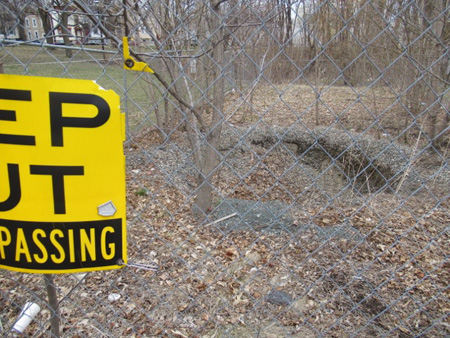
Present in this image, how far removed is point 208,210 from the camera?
3.93m

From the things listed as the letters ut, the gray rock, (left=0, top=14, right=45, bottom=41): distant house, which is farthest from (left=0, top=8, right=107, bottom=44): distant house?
the gray rock

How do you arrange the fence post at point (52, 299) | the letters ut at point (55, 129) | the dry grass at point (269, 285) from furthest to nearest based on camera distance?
1. the dry grass at point (269, 285)
2. the fence post at point (52, 299)
3. the letters ut at point (55, 129)

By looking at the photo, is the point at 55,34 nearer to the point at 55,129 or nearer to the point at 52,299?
the point at 55,129

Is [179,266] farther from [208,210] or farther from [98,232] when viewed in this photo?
[98,232]

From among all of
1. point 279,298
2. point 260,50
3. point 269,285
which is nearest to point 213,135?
point 269,285

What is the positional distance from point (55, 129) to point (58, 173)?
159 mm

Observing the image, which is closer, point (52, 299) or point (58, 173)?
point (58, 173)

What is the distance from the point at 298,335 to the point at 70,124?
1896mm

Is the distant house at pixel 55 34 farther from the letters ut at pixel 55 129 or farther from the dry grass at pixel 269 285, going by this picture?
the dry grass at pixel 269 285

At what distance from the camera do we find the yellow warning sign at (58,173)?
1.14 meters

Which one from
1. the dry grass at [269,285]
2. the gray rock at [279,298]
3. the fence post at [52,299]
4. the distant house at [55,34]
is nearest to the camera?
the distant house at [55,34]

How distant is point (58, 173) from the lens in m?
1.18

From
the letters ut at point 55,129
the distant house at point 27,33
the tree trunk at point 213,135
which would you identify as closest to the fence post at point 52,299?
the letters ut at point 55,129

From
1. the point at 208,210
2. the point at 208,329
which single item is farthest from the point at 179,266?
the point at 208,210
